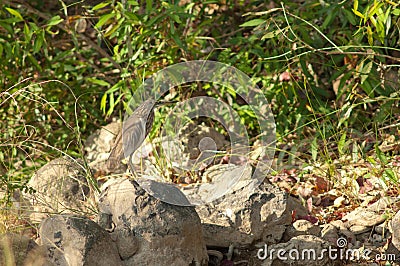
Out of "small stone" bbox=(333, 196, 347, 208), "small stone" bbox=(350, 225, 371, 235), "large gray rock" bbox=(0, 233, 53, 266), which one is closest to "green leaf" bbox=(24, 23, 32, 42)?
"large gray rock" bbox=(0, 233, 53, 266)

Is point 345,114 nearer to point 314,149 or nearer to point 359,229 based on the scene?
point 314,149

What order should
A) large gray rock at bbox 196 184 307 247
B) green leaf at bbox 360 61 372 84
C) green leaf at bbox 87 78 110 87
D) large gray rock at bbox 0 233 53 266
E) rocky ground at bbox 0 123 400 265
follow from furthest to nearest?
green leaf at bbox 87 78 110 87 < green leaf at bbox 360 61 372 84 < large gray rock at bbox 196 184 307 247 < rocky ground at bbox 0 123 400 265 < large gray rock at bbox 0 233 53 266

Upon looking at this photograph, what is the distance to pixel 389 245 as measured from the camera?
10.2ft

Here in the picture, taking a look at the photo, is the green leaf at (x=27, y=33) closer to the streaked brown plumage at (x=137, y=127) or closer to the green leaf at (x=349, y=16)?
the streaked brown plumage at (x=137, y=127)

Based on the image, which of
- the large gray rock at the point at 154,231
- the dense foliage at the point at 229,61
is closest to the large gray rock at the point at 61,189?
the dense foliage at the point at 229,61

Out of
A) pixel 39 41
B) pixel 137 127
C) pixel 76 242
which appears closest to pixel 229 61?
pixel 137 127

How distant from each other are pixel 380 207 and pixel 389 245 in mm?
296

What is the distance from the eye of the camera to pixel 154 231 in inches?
112

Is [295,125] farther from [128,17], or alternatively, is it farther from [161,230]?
[161,230]

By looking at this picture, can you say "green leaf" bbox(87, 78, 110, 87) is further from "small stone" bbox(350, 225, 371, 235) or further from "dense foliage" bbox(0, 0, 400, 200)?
"small stone" bbox(350, 225, 371, 235)

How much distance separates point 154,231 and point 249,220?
0.49 metres

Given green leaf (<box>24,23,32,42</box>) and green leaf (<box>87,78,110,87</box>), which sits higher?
green leaf (<box>24,23,32,42</box>)

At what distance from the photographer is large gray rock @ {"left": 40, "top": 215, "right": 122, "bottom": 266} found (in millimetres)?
2689

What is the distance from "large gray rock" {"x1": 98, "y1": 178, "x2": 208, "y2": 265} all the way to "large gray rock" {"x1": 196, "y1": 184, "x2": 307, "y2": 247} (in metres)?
0.23
